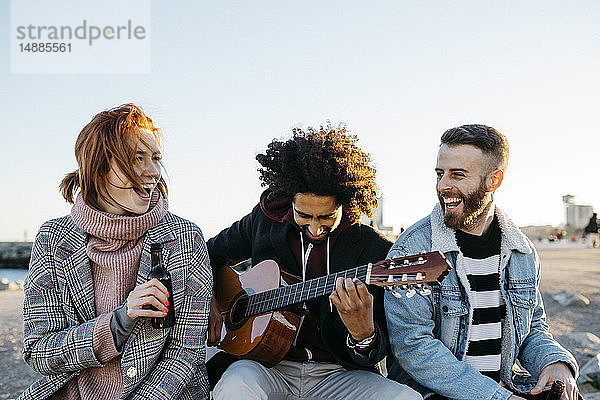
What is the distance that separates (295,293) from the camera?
11.0 feet

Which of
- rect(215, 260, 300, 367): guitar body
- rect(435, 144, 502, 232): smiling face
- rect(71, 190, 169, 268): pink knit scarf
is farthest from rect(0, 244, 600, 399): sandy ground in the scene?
rect(435, 144, 502, 232): smiling face

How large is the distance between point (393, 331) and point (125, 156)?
1597 mm

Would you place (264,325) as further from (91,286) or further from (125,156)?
(125,156)

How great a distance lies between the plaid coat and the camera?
281 cm

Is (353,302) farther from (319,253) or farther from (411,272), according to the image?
(319,253)

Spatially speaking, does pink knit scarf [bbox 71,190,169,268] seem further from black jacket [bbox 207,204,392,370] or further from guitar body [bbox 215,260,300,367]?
black jacket [bbox 207,204,392,370]

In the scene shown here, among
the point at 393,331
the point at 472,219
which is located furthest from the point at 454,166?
the point at 393,331

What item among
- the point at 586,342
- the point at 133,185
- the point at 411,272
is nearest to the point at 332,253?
the point at 411,272

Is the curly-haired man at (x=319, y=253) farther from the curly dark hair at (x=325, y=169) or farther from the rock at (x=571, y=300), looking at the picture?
the rock at (x=571, y=300)

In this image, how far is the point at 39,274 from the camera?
2912 millimetres

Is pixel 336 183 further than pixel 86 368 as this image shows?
Yes

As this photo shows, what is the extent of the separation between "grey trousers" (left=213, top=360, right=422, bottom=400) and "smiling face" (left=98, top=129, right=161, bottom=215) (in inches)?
37.4

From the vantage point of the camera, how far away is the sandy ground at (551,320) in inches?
217

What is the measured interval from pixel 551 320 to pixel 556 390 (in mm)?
5967
